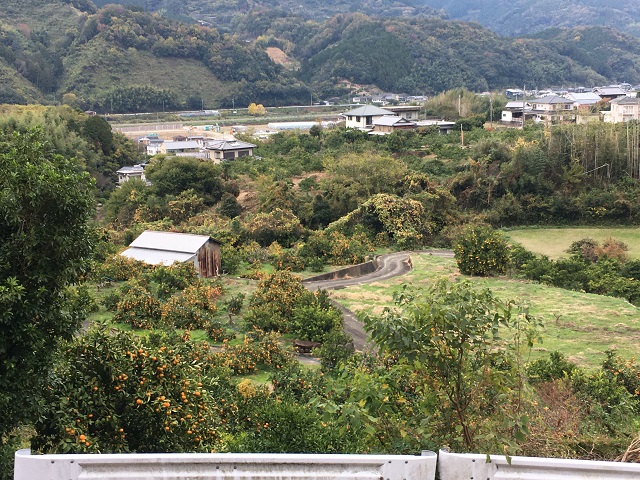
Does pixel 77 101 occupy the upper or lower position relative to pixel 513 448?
upper

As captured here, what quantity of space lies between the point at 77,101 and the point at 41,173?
62.3 m

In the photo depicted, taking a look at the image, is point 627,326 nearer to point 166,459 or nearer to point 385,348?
point 385,348

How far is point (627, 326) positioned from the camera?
48.1ft

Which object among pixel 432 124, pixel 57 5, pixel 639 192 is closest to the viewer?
pixel 639 192

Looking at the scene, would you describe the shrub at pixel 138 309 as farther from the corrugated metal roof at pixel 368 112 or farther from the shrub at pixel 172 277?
the corrugated metal roof at pixel 368 112

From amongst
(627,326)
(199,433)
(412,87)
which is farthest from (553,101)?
(199,433)

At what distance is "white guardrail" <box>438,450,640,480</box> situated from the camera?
416 centimetres

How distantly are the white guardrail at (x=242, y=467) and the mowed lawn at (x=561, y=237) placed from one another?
67.8 ft

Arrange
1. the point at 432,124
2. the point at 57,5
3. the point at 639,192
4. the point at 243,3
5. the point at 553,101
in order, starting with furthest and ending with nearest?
the point at 243,3, the point at 57,5, the point at 553,101, the point at 432,124, the point at 639,192

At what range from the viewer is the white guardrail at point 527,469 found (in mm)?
4160

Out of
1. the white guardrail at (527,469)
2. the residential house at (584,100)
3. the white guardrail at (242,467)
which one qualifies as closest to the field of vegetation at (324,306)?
the white guardrail at (527,469)

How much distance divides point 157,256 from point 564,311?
33.3 feet

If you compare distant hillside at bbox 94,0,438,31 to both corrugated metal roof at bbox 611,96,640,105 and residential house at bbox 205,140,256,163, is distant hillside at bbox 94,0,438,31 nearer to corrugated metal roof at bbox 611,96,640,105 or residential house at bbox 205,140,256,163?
residential house at bbox 205,140,256,163

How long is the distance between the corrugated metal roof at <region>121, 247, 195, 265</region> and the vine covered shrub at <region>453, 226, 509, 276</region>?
728cm
